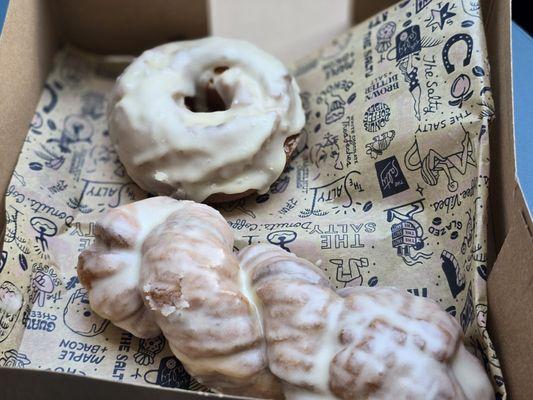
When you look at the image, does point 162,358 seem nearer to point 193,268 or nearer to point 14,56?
point 193,268

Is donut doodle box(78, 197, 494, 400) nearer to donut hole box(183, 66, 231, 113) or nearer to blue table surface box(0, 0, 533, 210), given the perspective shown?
blue table surface box(0, 0, 533, 210)

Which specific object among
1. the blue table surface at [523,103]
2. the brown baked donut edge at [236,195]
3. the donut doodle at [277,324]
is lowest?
the donut doodle at [277,324]

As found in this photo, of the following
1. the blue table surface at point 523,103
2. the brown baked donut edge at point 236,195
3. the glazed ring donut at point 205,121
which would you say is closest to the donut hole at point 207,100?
the glazed ring donut at point 205,121

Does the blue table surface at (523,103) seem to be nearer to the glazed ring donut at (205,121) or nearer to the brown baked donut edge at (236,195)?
the glazed ring donut at (205,121)

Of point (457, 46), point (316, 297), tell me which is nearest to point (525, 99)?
point (457, 46)

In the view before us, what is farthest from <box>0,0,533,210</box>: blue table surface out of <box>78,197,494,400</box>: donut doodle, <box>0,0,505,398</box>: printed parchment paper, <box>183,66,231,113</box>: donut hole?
<box>183,66,231,113</box>: donut hole

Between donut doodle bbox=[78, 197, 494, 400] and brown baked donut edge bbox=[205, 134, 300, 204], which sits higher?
brown baked donut edge bbox=[205, 134, 300, 204]
